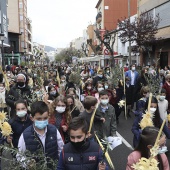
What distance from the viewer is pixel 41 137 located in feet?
10.8

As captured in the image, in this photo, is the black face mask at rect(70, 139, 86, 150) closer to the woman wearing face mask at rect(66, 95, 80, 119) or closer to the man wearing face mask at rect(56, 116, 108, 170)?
the man wearing face mask at rect(56, 116, 108, 170)

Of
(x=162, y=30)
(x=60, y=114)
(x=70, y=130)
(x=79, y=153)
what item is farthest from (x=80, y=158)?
(x=162, y=30)

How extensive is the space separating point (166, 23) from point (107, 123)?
20728 millimetres

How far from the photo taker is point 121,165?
17.7ft

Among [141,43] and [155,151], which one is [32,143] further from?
[141,43]

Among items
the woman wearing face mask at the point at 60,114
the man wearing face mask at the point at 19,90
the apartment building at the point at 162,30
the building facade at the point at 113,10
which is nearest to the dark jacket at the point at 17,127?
the woman wearing face mask at the point at 60,114

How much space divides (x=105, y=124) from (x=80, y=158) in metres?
2.07

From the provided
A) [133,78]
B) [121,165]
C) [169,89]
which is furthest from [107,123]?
[133,78]

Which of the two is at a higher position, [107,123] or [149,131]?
[149,131]

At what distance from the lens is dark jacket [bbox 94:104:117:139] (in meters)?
4.61

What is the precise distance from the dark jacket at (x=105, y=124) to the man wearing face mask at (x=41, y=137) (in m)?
1.35

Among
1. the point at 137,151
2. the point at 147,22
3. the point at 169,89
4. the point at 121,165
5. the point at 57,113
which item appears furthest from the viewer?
the point at 147,22

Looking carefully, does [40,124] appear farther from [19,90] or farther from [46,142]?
[19,90]

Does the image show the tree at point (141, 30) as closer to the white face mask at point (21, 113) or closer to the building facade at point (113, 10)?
the white face mask at point (21, 113)
